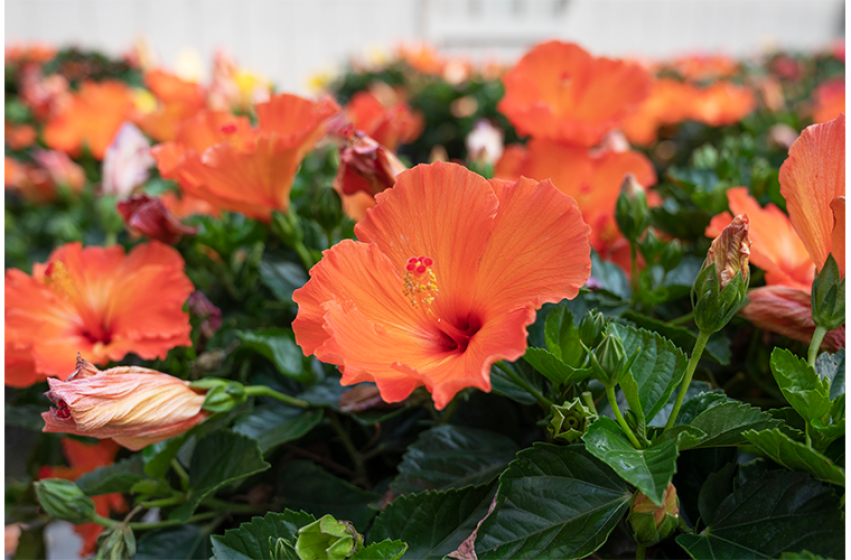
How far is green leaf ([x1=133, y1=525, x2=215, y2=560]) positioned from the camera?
696 millimetres

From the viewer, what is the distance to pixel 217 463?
26.6 inches

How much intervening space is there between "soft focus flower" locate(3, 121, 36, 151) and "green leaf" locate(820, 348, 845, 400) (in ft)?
7.01

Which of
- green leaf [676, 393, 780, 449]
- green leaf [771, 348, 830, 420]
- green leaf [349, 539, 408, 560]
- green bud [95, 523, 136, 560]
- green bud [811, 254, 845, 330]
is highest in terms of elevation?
green bud [811, 254, 845, 330]

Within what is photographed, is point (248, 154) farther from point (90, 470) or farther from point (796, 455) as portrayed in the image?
point (796, 455)

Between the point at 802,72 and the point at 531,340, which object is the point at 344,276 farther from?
the point at 802,72

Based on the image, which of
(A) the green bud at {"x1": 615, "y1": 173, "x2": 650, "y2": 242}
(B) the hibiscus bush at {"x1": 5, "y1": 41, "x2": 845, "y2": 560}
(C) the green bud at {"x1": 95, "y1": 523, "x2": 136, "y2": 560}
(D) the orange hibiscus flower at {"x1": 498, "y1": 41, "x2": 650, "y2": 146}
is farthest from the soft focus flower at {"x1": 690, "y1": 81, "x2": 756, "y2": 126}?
(C) the green bud at {"x1": 95, "y1": 523, "x2": 136, "y2": 560}

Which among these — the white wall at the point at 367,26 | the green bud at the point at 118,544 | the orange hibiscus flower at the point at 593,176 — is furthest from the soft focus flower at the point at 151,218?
the white wall at the point at 367,26

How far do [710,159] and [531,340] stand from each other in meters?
0.68

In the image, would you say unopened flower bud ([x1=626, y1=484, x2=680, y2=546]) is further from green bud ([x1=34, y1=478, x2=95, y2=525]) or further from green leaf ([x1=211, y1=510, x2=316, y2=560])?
green bud ([x1=34, y1=478, x2=95, y2=525])

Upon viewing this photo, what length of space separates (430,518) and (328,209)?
0.41m

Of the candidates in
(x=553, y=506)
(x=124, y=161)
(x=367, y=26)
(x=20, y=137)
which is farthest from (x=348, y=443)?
(x=367, y=26)

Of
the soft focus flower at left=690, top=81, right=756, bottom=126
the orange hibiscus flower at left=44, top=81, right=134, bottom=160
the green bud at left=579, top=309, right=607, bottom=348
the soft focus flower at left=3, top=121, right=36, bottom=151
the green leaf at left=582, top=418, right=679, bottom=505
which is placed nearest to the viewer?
the green leaf at left=582, top=418, right=679, bottom=505

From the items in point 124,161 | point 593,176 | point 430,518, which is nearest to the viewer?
point 430,518

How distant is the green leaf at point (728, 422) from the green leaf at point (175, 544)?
565mm
